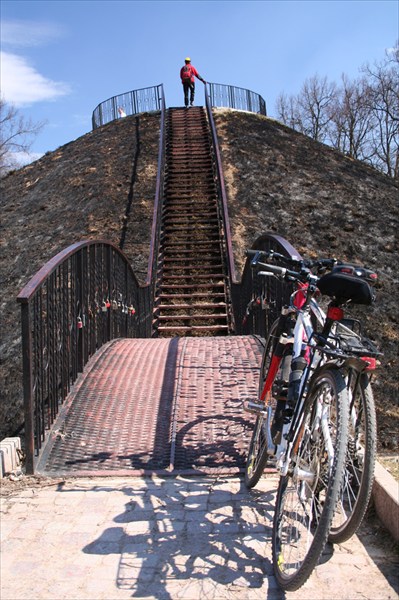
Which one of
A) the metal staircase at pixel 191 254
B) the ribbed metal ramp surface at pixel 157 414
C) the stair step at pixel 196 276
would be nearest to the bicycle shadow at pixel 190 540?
the ribbed metal ramp surface at pixel 157 414

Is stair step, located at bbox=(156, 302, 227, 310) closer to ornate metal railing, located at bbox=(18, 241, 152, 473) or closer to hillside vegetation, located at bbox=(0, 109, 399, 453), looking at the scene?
hillside vegetation, located at bbox=(0, 109, 399, 453)

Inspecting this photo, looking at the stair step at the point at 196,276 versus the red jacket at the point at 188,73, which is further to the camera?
the red jacket at the point at 188,73

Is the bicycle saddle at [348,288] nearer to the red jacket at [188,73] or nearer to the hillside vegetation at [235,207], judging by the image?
the hillside vegetation at [235,207]

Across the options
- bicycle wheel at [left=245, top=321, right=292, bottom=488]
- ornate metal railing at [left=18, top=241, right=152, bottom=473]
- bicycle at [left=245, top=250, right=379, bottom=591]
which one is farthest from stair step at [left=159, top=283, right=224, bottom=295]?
bicycle at [left=245, top=250, right=379, bottom=591]

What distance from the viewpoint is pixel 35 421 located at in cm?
416

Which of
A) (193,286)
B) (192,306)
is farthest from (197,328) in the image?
(193,286)

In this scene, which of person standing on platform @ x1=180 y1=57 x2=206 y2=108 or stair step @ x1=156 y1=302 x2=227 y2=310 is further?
person standing on platform @ x1=180 y1=57 x2=206 y2=108

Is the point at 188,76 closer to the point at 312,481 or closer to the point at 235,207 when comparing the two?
the point at 235,207

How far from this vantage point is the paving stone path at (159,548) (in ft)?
8.31

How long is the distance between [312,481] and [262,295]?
14.7ft

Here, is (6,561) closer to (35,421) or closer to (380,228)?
(35,421)

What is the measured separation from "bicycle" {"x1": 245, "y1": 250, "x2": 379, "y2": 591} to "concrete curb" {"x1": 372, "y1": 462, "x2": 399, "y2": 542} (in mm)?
217

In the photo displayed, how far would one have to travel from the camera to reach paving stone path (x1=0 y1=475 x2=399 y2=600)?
2.53 meters

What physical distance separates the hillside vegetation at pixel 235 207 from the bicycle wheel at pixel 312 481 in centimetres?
658
